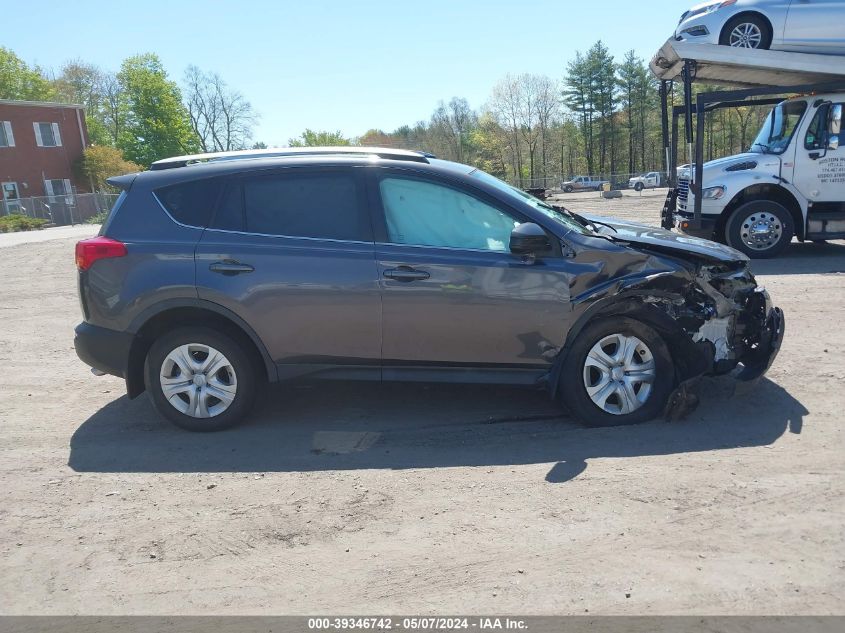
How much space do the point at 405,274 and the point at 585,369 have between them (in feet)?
4.49

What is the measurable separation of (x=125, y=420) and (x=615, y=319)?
3.72 m

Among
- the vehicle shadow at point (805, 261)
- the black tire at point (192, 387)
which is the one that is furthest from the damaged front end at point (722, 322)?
the vehicle shadow at point (805, 261)

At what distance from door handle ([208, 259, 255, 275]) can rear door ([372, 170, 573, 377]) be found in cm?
91

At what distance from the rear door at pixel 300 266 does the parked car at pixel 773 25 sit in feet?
27.9

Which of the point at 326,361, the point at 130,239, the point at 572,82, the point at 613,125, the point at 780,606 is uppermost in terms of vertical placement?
the point at 572,82

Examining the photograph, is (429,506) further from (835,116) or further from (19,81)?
(19,81)

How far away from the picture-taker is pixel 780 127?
10844mm

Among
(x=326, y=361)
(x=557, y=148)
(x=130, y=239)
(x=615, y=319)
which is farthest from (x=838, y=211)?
(x=557, y=148)

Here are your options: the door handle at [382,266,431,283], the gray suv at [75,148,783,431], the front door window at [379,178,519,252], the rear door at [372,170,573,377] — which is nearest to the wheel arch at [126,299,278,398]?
the gray suv at [75,148,783,431]

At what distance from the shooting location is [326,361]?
4672 mm

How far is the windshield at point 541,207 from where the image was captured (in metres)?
4.73

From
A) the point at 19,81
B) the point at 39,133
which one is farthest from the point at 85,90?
the point at 39,133

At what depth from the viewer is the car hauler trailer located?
10.3 m
